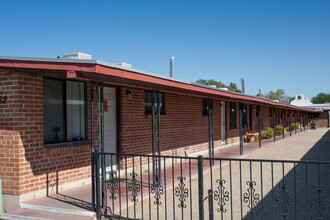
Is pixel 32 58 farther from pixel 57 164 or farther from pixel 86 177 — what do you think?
pixel 86 177

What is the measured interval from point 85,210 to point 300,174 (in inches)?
266

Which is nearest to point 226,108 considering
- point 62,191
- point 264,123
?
point 264,123

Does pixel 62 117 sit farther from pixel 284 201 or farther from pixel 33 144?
pixel 284 201

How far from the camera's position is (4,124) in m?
5.73

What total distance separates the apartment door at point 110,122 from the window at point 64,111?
0.78m

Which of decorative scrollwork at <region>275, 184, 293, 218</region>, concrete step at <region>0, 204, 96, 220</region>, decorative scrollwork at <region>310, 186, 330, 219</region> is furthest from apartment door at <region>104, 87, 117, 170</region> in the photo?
decorative scrollwork at <region>310, 186, 330, 219</region>

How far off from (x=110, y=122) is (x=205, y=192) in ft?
9.62

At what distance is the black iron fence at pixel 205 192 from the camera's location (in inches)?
186

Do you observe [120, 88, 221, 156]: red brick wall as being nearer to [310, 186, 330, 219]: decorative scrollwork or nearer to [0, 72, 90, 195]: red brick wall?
[0, 72, 90, 195]: red brick wall

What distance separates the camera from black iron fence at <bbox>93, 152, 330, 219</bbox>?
4715 mm

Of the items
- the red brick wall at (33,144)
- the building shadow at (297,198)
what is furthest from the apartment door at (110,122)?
the building shadow at (297,198)

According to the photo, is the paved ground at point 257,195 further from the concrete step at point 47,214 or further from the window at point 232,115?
the window at point 232,115

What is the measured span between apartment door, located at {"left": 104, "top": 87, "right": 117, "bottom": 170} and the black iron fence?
0.21m

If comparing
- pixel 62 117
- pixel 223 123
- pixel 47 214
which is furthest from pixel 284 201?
pixel 223 123
